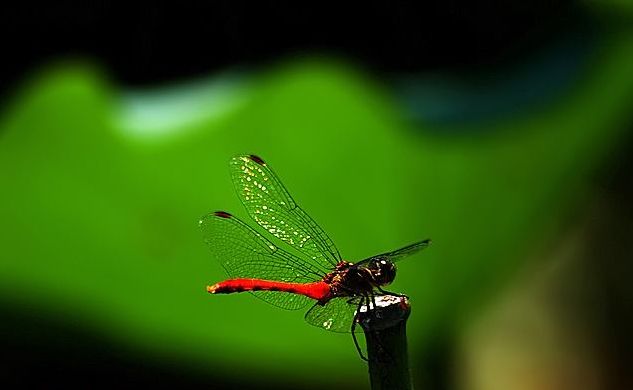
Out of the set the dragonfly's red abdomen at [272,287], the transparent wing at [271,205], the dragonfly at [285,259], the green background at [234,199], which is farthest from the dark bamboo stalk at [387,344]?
the green background at [234,199]

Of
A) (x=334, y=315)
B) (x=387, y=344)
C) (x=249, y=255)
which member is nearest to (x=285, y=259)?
(x=249, y=255)

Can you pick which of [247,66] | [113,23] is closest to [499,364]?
[247,66]

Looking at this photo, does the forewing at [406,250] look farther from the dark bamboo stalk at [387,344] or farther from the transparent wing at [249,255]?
the dark bamboo stalk at [387,344]

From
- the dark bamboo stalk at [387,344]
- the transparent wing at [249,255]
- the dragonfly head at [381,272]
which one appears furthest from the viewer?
the transparent wing at [249,255]

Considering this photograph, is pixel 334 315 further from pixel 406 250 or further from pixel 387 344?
pixel 387 344

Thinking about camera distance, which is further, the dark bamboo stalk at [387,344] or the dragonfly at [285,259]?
the dragonfly at [285,259]

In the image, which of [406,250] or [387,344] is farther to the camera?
[406,250]
